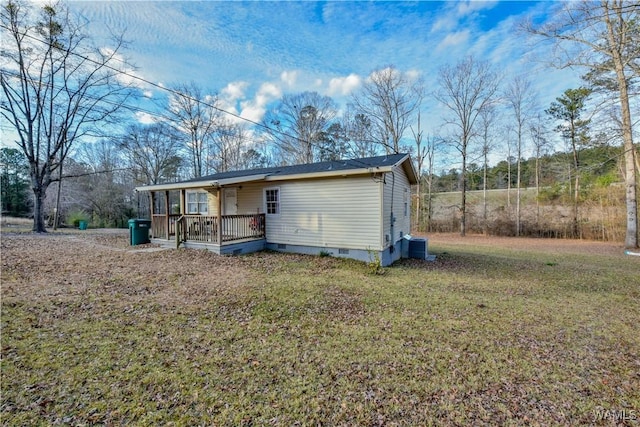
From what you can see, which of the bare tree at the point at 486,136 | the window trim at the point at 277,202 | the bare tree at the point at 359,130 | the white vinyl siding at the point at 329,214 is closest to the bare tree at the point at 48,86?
the window trim at the point at 277,202

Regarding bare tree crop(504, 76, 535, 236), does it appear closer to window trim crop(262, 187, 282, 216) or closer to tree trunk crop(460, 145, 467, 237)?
tree trunk crop(460, 145, 467, 237)

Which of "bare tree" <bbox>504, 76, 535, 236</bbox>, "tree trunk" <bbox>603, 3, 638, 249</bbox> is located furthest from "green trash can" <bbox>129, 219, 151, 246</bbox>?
"bare tree" <bbox>504, 76, 535, 236</bbox>

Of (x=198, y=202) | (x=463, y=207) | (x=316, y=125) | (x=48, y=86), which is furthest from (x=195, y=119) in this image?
Answer: (x=463, y=207)

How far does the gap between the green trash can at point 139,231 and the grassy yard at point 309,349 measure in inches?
150

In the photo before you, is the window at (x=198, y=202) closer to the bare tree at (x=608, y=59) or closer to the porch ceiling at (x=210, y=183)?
the porch ceiling at (x=210, y=183)

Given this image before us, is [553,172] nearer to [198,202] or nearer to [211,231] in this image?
[211,231]

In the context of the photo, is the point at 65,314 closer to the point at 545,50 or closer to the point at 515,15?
the point at 515,15

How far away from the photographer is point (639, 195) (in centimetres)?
1255

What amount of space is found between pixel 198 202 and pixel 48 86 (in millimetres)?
8201

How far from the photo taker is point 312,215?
32.0ft

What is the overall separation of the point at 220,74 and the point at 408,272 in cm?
1247

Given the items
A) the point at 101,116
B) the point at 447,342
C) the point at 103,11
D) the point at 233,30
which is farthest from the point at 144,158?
the point at 447,342

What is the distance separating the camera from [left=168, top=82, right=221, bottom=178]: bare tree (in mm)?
23578

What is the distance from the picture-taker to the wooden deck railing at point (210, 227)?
32.3ft
